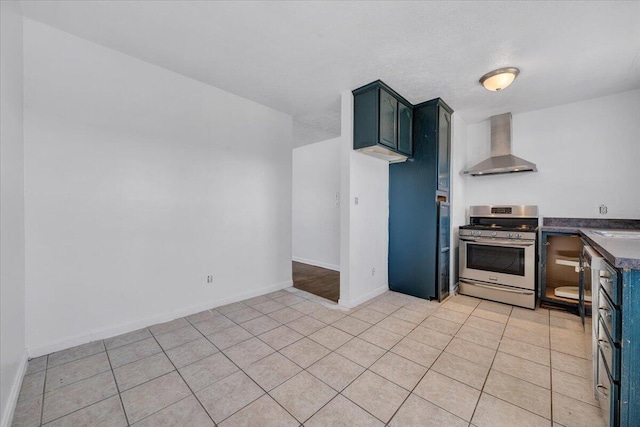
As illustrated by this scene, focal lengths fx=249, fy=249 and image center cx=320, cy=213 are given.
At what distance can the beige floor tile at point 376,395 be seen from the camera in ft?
4.94

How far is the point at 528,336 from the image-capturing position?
7.84 ft

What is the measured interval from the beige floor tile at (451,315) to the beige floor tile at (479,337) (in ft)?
0.61

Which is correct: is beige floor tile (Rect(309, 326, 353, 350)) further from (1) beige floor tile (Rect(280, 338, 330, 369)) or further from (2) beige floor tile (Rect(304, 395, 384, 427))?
(2) beige floor tile (Rect(304, 395, 384, 427))

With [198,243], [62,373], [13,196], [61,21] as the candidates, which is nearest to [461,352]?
[198,243]

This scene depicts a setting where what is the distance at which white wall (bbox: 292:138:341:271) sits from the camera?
16.7ft

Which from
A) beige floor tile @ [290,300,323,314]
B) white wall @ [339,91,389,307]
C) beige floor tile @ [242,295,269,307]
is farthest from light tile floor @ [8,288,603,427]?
white wall @ [339,91,389,307]

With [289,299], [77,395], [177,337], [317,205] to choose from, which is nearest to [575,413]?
[289,299]

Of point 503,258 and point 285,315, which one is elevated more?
point 503,258

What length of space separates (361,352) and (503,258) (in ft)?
7.78

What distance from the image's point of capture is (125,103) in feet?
7.88

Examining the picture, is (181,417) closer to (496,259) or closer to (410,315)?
(410,315)

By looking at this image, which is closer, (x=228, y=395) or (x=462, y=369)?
(x=228, y=395)

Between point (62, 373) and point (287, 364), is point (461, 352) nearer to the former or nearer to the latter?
point (287, 364)

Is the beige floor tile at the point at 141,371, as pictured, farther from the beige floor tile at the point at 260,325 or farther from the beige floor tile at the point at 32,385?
the beige floor tile at the point at 260,325
